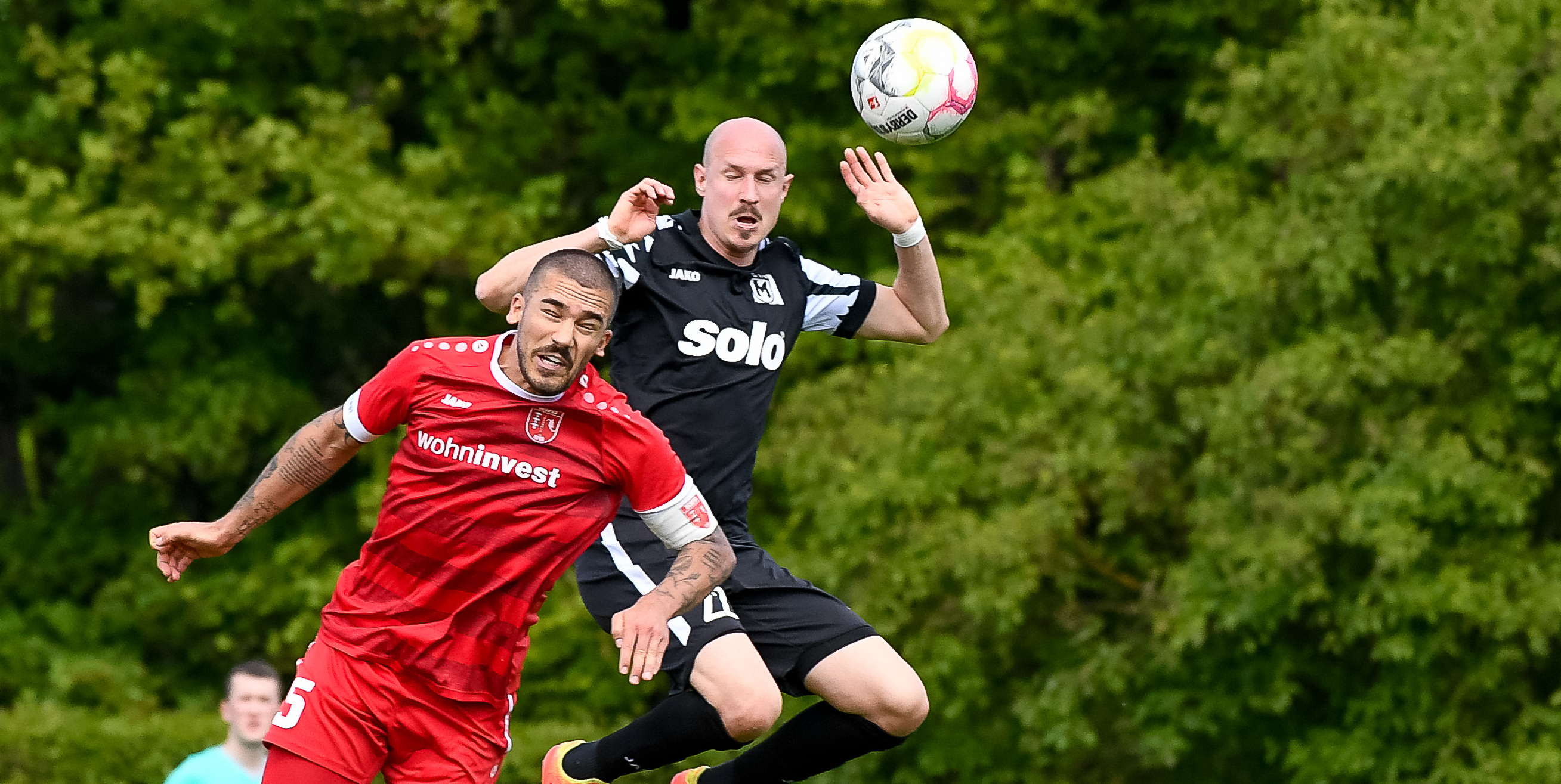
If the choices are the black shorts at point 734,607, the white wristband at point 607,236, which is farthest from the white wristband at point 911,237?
the black shorts at point 734,607

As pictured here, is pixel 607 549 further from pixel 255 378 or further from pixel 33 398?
pixel 33 398

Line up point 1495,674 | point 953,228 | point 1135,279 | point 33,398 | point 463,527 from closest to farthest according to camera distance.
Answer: point 463,527, point 1495,674, point 1135,279, point 953,228, point 33,398

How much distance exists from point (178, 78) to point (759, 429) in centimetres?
1537

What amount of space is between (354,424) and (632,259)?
1.19 m

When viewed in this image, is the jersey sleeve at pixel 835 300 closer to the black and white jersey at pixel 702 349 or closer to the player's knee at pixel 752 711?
the black and white jersey at pixel 702 349

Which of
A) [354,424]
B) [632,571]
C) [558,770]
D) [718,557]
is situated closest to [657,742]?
[558,770]

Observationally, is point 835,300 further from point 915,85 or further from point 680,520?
point 680,520

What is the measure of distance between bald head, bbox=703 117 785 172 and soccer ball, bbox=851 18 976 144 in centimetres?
49

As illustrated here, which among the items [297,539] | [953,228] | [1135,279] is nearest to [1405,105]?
[1135,279]

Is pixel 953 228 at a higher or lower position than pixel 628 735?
higher

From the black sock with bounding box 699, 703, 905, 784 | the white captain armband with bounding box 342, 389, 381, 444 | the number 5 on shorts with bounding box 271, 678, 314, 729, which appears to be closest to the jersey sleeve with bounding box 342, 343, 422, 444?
the white captain armband with bounding box 342, 389, 381, 444

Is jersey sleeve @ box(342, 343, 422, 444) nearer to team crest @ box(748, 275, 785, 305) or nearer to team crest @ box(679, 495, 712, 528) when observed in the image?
team crest @ box(679, 495, 712, 528)

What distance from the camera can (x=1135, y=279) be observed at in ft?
52.7

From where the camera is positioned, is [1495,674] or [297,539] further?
→ [297,539]
